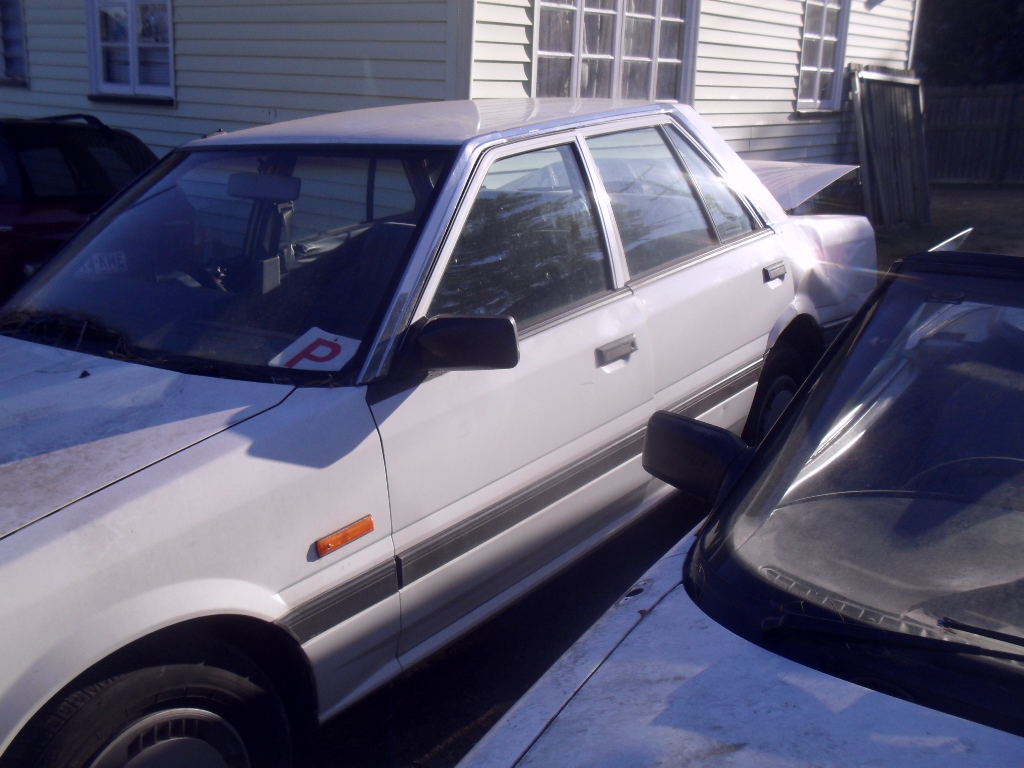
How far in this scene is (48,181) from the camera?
5.99m

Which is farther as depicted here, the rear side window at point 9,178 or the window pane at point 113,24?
the window pane at point 113,24

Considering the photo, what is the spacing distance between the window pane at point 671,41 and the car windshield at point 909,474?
Answer: 738cm

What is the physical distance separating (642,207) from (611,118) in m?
0.34

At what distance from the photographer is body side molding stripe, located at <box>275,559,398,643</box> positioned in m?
2.09

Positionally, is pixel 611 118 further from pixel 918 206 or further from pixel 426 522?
pixel 918 206

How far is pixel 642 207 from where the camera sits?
3338 mm

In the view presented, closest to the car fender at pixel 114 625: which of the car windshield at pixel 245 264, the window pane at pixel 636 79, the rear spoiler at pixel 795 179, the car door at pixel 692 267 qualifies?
the car windshield at pixel 245 264

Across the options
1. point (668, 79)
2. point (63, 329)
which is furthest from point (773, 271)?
point (668, 79)

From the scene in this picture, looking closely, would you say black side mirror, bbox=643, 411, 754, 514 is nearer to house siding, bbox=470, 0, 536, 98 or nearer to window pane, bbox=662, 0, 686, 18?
house siding, bbox=470, 0, 536, 98

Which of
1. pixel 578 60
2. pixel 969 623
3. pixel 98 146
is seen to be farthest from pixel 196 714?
pixel 578 60

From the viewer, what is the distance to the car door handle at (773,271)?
3.72m

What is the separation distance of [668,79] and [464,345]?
756cm

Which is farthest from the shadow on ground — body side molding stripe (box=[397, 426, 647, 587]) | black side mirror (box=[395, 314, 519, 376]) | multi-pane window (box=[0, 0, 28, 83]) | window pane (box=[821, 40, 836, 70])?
multi-pane window (box=[0, 0, 28, 83])

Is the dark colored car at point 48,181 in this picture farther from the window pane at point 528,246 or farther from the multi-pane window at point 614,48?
the window pane at point 528,246
